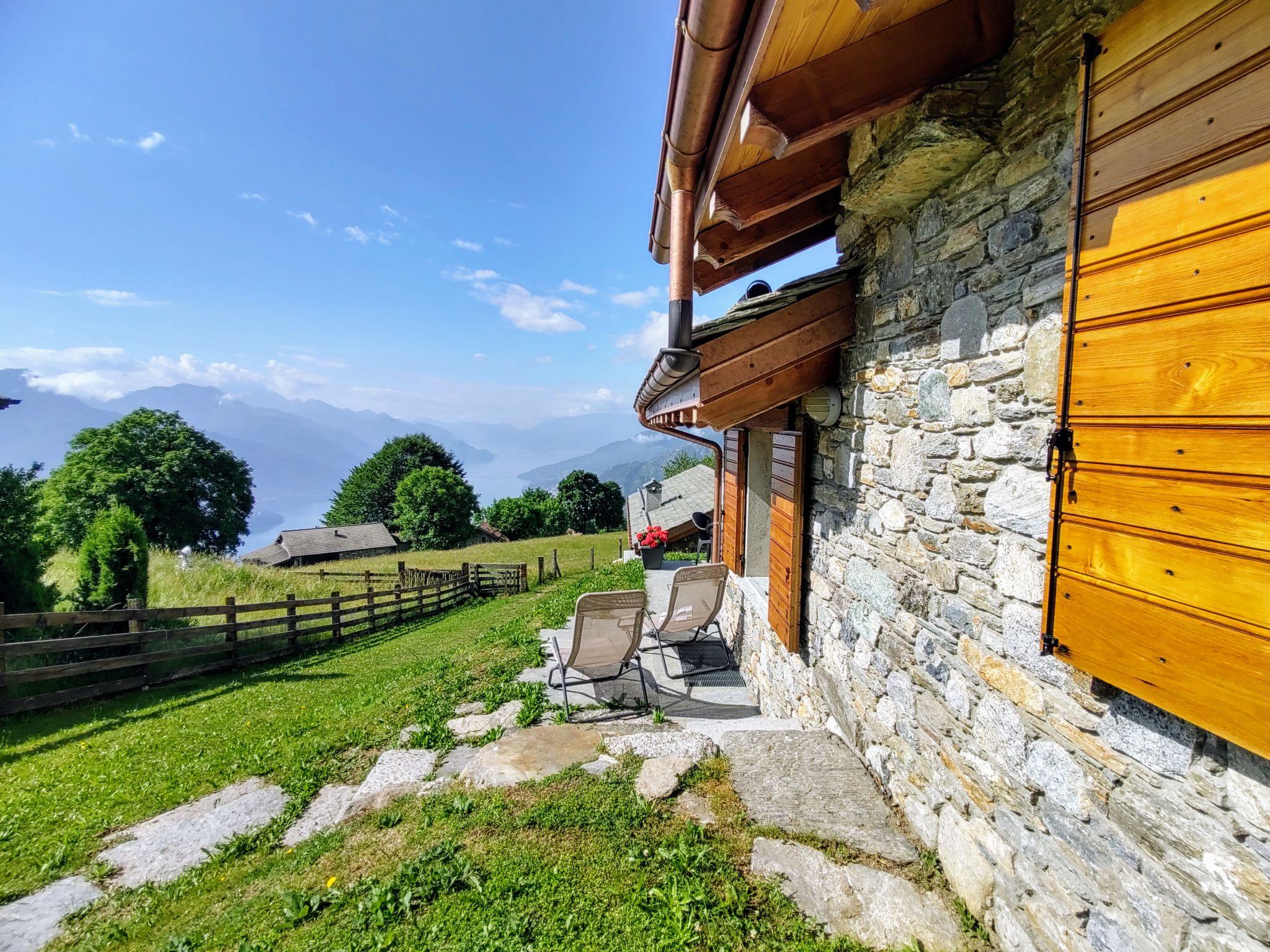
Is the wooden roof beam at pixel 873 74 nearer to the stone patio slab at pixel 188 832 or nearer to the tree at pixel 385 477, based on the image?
the stone patio slab at pixel 188 832

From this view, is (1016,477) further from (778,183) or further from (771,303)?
(778,183)

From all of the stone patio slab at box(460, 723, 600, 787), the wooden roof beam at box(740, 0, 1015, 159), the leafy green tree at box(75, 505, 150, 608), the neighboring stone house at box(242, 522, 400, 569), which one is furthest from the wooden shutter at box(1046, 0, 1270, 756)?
the neighboring stone house at box(242, 522, 400, 569)

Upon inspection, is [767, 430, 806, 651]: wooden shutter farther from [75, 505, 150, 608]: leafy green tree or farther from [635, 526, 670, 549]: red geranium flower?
[75, 505, 150, 608]: leafy green tree

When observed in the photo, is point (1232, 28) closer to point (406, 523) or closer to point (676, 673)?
point (676, 673)

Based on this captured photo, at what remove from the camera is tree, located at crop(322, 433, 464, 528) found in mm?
43719

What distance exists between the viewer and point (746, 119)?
6.23ft

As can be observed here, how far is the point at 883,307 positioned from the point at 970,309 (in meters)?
0.70

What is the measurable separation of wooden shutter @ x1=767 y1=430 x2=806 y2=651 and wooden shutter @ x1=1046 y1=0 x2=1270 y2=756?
2.03m

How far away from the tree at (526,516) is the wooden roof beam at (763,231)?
40.2 meters

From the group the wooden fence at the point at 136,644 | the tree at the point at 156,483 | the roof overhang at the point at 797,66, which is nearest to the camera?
the roof overhang at the point at 797,66

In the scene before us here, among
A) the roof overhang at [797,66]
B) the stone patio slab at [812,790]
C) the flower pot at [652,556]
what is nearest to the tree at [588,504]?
the flower pot at [652,556]

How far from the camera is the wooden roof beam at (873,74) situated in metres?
1.94

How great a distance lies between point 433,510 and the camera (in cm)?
3672

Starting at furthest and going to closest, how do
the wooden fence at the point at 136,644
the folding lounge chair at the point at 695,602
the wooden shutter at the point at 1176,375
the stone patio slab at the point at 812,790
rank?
the wooden fence at the point at 136,644 → the folding lounge chair at the point at 695,602 → the stone patio slab at the point at 812,790 → the wooden shutter at the point at 1176,375
